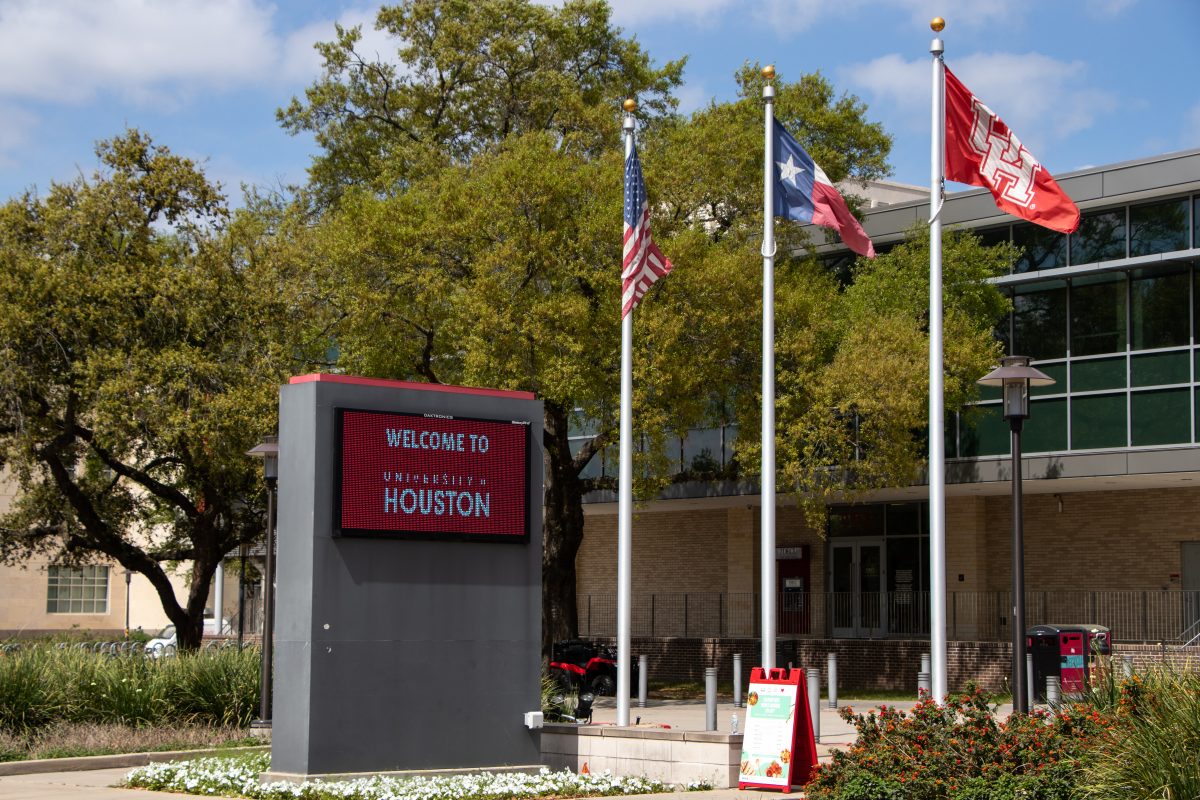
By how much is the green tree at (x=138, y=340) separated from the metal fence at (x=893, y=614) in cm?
1191

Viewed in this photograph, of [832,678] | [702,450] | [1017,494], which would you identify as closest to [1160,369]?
[832,678]

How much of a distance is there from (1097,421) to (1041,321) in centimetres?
273

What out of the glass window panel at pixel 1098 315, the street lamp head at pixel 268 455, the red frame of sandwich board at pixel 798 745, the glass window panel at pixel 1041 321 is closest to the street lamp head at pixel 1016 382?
the red frame of sandwich board at pixel 798 745

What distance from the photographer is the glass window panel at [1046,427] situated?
33.2m

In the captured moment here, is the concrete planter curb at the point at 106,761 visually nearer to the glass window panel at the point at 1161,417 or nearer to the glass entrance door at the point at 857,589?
the glass window panel at the point at 1161,417

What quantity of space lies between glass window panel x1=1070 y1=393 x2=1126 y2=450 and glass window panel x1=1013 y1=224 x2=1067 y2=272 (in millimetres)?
3123

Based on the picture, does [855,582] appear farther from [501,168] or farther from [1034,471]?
[501,168]

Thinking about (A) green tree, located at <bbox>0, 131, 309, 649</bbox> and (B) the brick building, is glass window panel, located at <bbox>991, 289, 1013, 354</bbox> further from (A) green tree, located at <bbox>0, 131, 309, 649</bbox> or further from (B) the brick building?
(A) green tree, located at <bbox>0, 131, 309, 649</bbox>

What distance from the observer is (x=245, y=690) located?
77.7ft

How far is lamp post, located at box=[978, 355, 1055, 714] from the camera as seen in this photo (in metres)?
16.4

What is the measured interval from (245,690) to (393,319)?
940 centimetres

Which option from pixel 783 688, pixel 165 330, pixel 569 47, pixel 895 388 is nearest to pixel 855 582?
pixel 895 388

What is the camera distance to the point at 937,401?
672 inches

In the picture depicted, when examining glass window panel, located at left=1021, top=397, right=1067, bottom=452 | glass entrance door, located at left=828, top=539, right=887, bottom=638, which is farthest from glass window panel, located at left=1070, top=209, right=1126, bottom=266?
glass entrance door, located at left=828, top=539, right=887, bottom=638
